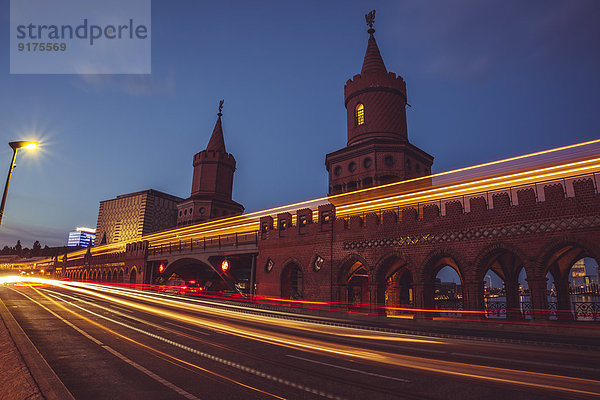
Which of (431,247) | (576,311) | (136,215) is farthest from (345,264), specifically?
(136,215)

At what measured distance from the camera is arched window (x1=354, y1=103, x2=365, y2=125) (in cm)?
3975

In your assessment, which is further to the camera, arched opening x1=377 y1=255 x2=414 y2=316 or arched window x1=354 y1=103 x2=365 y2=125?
arched window x1=354 y1=103 x2=365 y2=125

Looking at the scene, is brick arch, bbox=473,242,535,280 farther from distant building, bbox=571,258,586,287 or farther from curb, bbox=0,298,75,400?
distant building, bbox=571,258,586,287

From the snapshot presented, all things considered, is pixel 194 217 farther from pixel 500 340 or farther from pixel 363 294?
pixel 500 340

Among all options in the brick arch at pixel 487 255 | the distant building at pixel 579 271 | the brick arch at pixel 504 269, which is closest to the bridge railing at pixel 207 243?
the brick arch at pixel 487 255

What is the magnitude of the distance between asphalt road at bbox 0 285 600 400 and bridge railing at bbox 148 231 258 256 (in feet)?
65.0

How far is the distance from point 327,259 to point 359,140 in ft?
58.2

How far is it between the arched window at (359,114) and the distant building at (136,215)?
435 ft

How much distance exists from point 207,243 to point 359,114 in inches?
922

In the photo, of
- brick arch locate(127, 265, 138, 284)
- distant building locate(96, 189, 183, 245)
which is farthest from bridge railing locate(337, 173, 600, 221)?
distant building locate(96, 189, 183, 245)

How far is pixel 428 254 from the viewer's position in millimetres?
21406

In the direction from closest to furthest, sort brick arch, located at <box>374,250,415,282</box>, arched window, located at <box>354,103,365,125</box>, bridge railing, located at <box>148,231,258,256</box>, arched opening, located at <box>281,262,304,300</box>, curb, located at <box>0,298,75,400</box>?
curb, located at <box>0,298,75,400</box>, brick arch, located at <box>374,250,415,282</box>, arched opening, located at <box>281,262,304,300</box>, bridge railing, located at <box>148,231,258,256</box>, arched window, located at <box>354,103,365,125</box>

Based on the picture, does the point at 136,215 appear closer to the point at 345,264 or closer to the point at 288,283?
the point at 288,283

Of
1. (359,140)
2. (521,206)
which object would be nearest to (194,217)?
(359,140)
